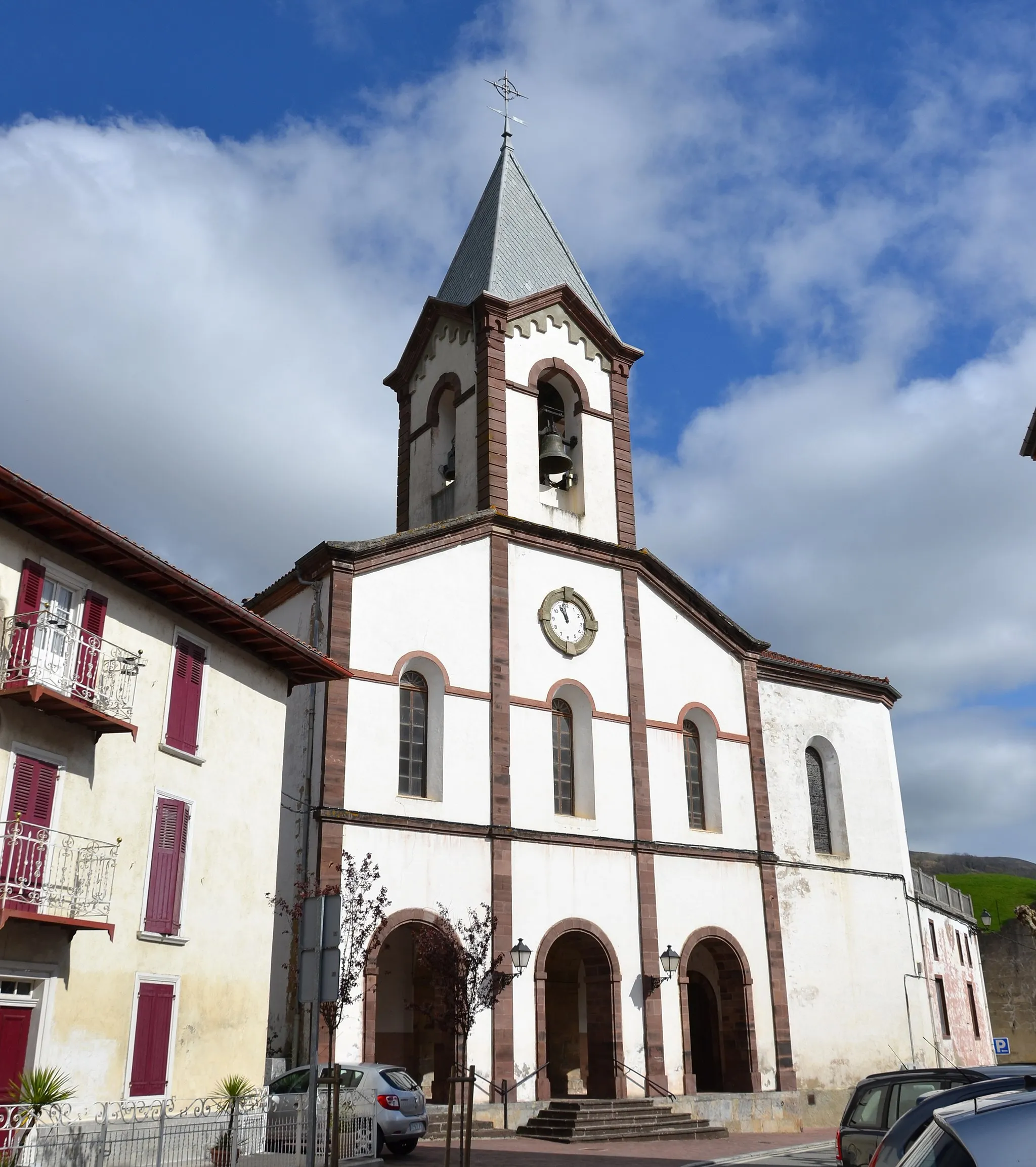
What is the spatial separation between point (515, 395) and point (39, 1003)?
18.1 m

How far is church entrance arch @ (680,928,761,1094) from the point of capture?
2580 centimetres

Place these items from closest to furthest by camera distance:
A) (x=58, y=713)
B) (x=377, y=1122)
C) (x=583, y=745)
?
(x=58, y=713)
(x=377, y=1122)
(x=583, y=745)

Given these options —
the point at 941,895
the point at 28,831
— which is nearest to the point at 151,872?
the point at 28,831

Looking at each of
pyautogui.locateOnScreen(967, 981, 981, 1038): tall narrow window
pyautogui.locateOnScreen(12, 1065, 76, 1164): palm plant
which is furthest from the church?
pyautogui.locateOnScreen(12, 1065, 76, 1164): palm plant

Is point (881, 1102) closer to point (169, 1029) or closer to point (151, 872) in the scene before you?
point (169, 1029)

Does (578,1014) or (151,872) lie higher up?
(151,872)

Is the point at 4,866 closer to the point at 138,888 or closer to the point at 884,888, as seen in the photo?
the point at 138,888

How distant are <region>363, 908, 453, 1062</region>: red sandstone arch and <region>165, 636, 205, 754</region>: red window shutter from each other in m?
5.55

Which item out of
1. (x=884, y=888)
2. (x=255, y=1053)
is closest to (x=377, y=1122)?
(x=255, y=1053)

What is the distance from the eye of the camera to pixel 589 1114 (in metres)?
22.2

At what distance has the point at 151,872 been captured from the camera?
650 inches

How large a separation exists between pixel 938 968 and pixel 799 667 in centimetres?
918

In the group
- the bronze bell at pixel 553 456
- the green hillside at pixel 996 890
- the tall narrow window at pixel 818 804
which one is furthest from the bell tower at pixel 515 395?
the green hillside at pixel 996 890

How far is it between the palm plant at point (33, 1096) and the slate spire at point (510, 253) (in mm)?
20515
